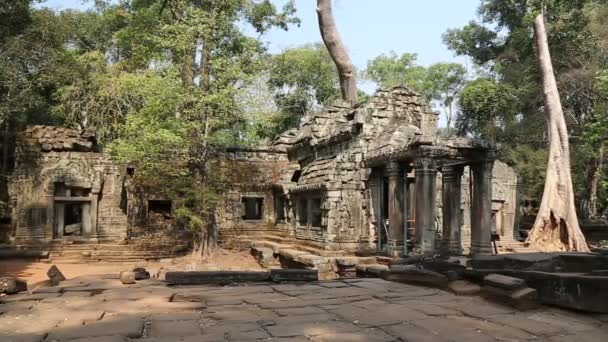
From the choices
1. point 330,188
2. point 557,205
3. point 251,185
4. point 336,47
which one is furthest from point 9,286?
point 336,47

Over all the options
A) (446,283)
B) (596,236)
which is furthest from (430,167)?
(596,236)

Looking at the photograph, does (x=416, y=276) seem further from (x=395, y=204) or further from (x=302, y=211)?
(x=302, y=211)

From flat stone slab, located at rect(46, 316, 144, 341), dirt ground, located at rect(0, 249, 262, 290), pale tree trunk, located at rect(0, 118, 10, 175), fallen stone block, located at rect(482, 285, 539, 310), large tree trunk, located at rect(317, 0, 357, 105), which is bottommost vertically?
dirt ground, located at rect(0, 249, 262, 290)

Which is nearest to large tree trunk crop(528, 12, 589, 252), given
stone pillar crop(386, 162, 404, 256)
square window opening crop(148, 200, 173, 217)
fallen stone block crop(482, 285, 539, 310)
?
stone pillar crop(386, 162, 404, 256)

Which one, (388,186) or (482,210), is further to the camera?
(388,186)

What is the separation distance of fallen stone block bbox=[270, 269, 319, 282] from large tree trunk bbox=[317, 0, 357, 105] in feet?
58.1

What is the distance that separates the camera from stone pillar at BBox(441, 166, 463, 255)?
501 inches

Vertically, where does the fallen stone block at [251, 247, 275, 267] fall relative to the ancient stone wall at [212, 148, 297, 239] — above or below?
below

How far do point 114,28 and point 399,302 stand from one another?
2632 centimetres

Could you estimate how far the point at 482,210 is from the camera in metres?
12.2

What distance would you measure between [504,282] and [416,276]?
157 centimetres

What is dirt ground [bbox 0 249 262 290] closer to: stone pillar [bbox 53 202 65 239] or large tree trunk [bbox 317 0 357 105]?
stone pillar [bbox 53 202 65 239]

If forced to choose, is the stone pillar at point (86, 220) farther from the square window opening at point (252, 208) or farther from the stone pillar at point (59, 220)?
the square window opening at point (252, 208)

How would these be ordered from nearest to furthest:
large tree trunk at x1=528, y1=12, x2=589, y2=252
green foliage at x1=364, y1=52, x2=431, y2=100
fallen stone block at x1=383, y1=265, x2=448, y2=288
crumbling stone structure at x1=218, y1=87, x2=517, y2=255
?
fallen stone block at x1=383, y1=265, x2=448, y2=288, crumbling stone structure at x1=218, y1=87, x2=517, y2=255, large tree trunk at x1=528, y1=12, x2=589, y2=252, green foliage at x1=364, y1=52, x2=431, y2=100
